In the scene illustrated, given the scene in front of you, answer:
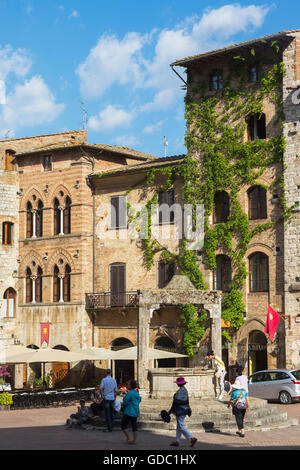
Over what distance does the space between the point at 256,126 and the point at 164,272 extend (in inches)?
317

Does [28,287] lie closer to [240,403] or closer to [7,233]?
[7,233]

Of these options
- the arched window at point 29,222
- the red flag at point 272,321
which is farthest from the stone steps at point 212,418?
the arched window at point 29,222

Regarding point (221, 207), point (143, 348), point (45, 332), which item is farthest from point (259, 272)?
point (45, 332)

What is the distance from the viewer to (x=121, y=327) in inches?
1361

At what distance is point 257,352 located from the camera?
99.8 ft

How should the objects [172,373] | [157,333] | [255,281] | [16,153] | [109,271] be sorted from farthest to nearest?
[16,153]
[109,271]
[157,333]
[255,281]
[172,373]

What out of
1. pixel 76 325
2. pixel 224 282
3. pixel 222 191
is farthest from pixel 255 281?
pixel 76 325

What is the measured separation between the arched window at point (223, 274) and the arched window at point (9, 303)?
1171 centimetres

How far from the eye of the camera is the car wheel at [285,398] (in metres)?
25.3

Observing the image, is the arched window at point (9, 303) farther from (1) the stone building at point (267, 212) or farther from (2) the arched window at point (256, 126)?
(2) the arched window at point (256, 126)

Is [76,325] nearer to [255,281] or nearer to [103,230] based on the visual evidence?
[103,230]

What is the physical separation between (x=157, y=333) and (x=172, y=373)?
12.8 m

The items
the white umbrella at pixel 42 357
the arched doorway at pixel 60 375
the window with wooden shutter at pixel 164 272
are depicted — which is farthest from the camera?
the arched doorway at pixel 60 375

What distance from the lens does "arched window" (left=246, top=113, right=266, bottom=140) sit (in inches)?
1228
